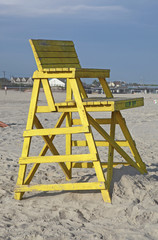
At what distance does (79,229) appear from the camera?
123 inches

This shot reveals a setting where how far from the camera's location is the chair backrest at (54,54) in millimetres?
4011

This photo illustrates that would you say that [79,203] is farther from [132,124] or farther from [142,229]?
[132,124]

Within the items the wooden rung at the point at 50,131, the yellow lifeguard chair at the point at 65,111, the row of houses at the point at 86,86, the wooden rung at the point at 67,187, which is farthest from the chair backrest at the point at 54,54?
the row of houses at the point at 86,86

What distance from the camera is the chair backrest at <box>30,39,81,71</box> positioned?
4011mm

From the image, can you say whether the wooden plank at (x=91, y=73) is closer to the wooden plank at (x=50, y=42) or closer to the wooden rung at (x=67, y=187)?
the wooden plank at (x=50, y=42)

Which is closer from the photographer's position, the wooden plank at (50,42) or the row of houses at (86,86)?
the wooden plank at (50,42)

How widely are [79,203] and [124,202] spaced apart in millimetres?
409

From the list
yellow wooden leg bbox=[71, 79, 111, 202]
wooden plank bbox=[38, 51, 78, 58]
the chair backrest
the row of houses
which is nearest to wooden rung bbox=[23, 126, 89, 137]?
yellow wooden leg bbox=[71, 79, 111, 202]

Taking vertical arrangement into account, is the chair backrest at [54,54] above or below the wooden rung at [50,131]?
above

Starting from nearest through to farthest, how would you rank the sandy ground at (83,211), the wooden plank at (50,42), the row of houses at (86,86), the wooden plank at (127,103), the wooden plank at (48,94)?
the sandy ground at (83,211) → the wooden plank at (127,103) → the wooden plank at (48,94) → the wooden plank at (50,42) → the row of houses at (86,86)

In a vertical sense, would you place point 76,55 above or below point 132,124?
above

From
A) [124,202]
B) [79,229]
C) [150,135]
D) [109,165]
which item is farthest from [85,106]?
[150,135]

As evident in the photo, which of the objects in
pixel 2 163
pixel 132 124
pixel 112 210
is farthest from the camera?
pixel 132 124

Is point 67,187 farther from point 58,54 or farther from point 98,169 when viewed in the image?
point 58,54
